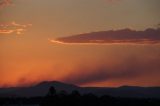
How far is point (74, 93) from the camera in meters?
83.6

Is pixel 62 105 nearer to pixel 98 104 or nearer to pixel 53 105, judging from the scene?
pixel 53 105

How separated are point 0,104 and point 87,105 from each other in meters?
43.0

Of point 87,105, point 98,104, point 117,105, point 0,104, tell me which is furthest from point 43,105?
A: point 0,104

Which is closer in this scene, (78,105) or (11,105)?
(78,105)

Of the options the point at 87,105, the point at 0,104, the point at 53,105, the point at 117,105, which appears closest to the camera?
the point at 53,105

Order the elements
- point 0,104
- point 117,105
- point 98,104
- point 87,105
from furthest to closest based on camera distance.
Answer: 1. point 0,104
2. point 117,105
3. point 98,104
4. point 87,105

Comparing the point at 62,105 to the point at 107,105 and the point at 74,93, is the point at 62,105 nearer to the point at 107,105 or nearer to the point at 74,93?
the point at 74,93

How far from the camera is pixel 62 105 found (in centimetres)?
8062

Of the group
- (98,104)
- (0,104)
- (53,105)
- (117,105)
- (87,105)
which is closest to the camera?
(53,105)

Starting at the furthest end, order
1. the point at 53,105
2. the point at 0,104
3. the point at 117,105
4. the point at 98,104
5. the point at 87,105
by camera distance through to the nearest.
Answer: the point at 0,104, the point at 117,105, the point at 98,104, the point at 87,105, the point at 53,105

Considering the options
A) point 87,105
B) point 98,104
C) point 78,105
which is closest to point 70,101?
point 78,105

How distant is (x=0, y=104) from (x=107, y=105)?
3432 centimetres

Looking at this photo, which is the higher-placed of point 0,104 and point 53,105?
point 0,104

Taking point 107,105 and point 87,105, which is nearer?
point 87,105
